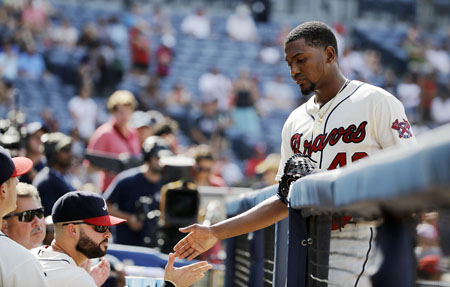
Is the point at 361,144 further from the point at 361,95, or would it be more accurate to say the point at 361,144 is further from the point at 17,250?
the point at 17,250

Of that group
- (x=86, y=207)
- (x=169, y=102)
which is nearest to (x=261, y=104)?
(x=169, y=102)

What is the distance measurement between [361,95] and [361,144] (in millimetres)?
196

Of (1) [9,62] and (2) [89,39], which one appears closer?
(1) [9,62]

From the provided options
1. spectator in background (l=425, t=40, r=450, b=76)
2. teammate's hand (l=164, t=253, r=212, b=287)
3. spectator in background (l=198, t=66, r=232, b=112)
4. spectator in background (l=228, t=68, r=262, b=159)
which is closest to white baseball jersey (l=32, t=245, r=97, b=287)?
teammate's hand (l=164, t=253, r=212, b=287)

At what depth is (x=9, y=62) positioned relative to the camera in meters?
14.6

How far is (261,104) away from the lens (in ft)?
55.3

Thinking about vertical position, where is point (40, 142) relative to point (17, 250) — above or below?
above

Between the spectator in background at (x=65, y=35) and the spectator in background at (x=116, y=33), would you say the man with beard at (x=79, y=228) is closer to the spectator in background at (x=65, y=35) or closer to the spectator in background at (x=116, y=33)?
the spectator in background at (x=65, y=35)

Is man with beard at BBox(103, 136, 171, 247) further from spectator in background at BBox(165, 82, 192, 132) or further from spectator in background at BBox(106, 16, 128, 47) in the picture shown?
spectator in background at BBox(106, 16, 128, 47)

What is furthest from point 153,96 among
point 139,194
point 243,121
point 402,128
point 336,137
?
point 402,128

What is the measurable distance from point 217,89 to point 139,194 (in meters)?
10.1

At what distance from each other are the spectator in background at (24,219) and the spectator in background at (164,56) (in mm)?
13404

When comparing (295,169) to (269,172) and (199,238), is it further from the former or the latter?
(269,172)

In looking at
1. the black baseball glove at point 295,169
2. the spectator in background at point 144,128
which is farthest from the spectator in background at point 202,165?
the black baseball glove at point 295,169
